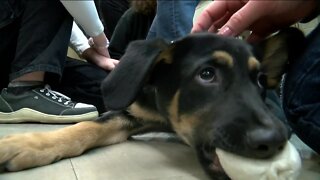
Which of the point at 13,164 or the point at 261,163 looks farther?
the point at 13,164

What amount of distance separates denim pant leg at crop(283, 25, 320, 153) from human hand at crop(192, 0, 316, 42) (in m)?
0.11

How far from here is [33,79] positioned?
2080mm

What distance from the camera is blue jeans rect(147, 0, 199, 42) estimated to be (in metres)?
2.22

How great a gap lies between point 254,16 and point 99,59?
1198 mm

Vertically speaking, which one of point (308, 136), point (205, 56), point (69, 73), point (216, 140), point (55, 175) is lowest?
point (69, 73)

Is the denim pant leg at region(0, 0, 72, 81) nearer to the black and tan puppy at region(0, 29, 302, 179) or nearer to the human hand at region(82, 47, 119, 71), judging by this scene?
the human hand at region(82, 47, 119, 71)

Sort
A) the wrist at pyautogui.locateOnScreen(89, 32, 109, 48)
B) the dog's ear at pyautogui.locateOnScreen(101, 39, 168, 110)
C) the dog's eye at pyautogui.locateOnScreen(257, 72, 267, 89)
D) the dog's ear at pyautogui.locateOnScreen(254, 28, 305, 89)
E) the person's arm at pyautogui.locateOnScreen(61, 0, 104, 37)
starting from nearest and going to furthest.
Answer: the dog's ear at pyautogui.locateOnScreen(101, 39, 168, 110), the dog's eye at pyautogui.locateOnScreen(257, 72, 267, 89), the dog's ear at pyautogui.locateOnScreen(254, 28, 305, 89), the person's arm at pyautogui.locateOnScreen(61, 0, 104, 37), the wrist at pyautogui.locateOnScreen(89, 32, 109, 48)

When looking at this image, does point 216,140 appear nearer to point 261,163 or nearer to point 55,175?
point 261,163

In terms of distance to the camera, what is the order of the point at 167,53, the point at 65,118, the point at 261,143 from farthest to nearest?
the point at 65,118 → the point at 167,53 → the point at 261,143

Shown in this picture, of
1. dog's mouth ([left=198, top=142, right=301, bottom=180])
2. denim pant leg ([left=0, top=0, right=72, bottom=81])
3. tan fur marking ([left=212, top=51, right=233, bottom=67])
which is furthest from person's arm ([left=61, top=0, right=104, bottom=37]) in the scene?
dog's mouth ([left=198, top=142, right=301, bottom=180])

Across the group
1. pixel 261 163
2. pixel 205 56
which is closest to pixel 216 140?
pixel 261 163

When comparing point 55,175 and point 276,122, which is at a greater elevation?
point 276,122

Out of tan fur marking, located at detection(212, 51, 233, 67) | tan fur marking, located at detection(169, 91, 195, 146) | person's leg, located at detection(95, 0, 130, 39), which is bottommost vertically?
person's leg, located at detection(95, 0, 130, 39)

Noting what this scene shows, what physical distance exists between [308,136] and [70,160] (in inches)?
30.4
